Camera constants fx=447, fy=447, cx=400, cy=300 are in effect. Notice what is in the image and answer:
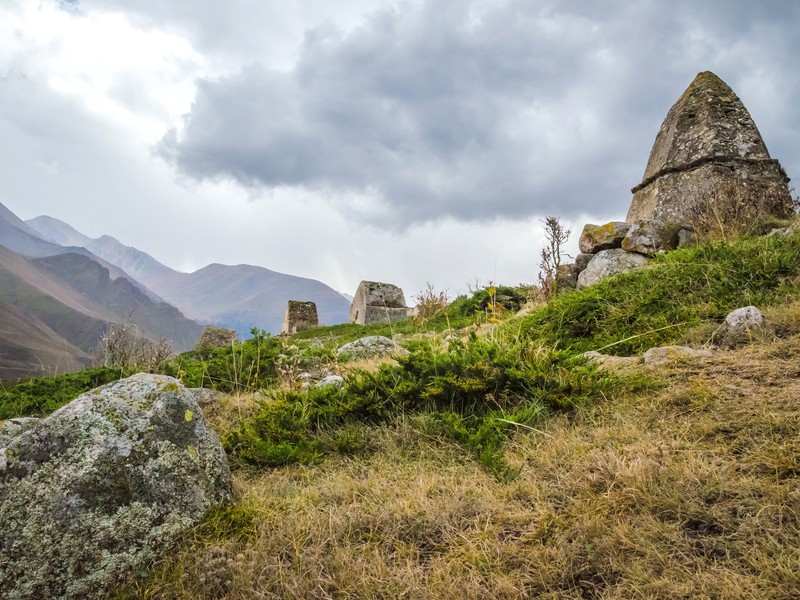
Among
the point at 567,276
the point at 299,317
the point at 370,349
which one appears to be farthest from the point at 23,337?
the point at 567,276

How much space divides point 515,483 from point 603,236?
7.90 meters

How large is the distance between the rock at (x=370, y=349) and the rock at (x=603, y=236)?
16.4 feet

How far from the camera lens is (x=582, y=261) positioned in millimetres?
9570

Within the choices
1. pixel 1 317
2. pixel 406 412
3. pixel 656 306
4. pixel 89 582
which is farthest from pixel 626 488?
pixel 1 317

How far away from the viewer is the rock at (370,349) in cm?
645

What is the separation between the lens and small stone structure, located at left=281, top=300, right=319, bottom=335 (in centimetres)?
1828

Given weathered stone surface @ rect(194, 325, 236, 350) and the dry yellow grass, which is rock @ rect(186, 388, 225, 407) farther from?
weathered stone surface @ rect(194, 325, 236, 350)

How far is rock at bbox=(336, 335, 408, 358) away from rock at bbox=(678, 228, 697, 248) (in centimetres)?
559

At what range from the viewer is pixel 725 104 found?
33.6 feet

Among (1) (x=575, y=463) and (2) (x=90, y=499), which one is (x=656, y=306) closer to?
(1) (x=575, y=463)

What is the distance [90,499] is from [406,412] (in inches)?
81.8

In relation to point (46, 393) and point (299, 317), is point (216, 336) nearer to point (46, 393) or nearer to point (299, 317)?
point (299, 317)

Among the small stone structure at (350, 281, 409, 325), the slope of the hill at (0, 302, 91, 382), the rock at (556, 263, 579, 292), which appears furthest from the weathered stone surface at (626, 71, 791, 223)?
the slope of the hill at (0, 302, 91, 382)

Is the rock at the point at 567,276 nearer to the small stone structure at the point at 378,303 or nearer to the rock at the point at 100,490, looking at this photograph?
the small stone structure at the point at 378,303
